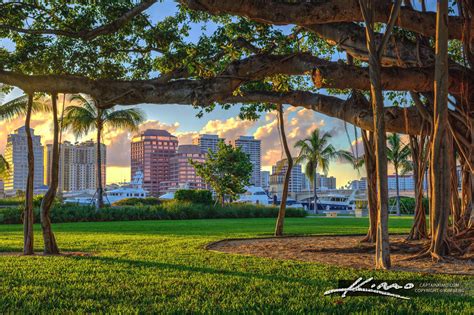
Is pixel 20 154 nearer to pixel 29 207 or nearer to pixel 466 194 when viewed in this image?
pixel 29 207

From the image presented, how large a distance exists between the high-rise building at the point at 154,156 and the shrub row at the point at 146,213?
357 feet

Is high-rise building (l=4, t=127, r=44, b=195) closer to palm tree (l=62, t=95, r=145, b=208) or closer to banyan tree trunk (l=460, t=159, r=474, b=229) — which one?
A: palm tree (l=62, t=95, r=145, b=208)

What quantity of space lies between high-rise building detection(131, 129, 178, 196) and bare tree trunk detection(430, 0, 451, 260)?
Result: 13138cm

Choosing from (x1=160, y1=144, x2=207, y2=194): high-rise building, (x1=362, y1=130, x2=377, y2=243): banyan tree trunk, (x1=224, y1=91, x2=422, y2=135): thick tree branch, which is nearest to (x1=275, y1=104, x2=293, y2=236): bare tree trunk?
(x1=362, y1=130, x2=377, y2=243): banyan tree trunk

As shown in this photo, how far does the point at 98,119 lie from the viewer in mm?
28219

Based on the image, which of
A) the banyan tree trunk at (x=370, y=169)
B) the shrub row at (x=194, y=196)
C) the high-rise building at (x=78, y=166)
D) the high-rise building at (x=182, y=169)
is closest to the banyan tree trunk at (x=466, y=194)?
the banyan tree trunk at (x=370, y=169)

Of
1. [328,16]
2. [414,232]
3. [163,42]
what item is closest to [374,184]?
[414,232]

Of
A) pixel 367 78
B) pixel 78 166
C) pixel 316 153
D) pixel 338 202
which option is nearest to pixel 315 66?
pixel 367 78

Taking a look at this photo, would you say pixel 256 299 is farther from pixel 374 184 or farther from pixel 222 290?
pixel 374 184

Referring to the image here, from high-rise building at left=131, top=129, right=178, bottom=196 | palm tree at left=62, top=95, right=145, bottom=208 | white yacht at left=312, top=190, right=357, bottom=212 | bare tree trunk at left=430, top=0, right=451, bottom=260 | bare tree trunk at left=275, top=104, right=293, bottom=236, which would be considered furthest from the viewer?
high-rise building at left=131, top=129, right=178, bottom=196

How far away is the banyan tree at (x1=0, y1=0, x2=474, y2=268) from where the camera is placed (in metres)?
6.83

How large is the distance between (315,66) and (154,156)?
5242 inches

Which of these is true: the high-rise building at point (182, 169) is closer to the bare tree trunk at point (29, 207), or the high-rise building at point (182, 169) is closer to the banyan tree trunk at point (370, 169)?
the banyan tree trunk at point (370, 169)

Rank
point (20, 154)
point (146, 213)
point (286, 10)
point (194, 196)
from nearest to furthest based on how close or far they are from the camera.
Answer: point (286, 10)
point (146, 213)
point (194, 196)
point (20, 154)
